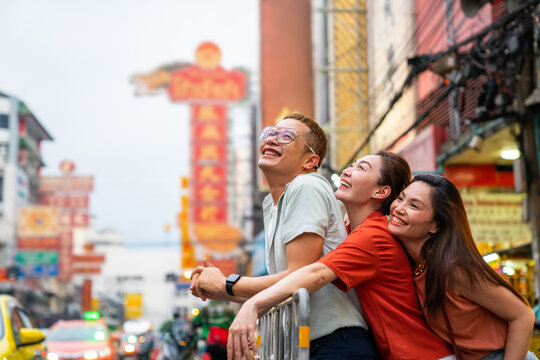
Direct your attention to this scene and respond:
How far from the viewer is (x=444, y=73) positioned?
10.8m

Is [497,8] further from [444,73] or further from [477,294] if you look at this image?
[477,294]

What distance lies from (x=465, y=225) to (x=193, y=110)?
1709 inches

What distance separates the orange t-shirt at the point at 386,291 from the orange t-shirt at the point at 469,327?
0.16ft

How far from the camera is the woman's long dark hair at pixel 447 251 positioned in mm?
2980

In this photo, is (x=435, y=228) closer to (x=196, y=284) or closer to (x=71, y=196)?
(x=196, y=284)

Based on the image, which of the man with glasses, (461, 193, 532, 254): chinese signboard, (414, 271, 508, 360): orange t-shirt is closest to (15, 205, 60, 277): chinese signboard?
(461, 193, 532, 254): chinese signboard

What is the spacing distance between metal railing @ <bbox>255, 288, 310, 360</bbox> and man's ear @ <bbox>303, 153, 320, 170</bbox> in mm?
747

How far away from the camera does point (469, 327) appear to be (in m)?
3.02

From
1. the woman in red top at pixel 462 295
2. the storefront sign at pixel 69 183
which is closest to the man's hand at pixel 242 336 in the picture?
the woman in red top at pixel 462 295

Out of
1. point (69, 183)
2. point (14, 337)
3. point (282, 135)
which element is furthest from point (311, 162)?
point (69, 183)

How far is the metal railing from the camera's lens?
261 cm

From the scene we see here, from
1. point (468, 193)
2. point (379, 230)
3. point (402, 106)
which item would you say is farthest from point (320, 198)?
point (402, 106)

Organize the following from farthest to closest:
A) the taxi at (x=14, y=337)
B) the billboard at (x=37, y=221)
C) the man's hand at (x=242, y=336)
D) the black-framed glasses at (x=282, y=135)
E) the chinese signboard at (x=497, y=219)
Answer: the billboard at (x=37, y=221), the chinese signboard at (x=497, y=219), the taxi at (x=14, y=337), the black-framed glasses at (x=282, y=135), the man's hand at (x=242, y=336)

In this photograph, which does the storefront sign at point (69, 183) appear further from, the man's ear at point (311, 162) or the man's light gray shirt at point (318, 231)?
the man's light gray shirt at point (318, 231)
